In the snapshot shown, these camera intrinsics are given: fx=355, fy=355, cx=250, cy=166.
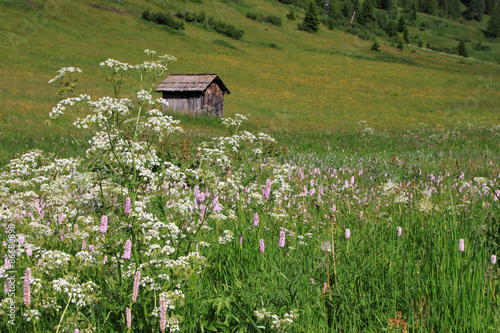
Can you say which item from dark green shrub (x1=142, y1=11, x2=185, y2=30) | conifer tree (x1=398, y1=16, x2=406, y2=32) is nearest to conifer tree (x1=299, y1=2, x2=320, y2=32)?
dark green shrub (x1=142, y1=11, x2=185, y2=30)

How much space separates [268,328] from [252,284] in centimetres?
60

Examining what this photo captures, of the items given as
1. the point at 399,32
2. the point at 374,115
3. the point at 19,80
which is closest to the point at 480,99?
the point at 374,115

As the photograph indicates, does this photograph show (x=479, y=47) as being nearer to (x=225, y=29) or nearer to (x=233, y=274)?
(x=225, y=29)

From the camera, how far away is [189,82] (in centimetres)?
3662

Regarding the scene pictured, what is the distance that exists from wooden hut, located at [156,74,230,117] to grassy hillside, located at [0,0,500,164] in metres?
2.88

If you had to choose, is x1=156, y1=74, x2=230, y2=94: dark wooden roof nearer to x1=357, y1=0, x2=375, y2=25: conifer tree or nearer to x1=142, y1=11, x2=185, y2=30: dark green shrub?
x1=142, y1=11, x2=185, y2=30: dark green shrub

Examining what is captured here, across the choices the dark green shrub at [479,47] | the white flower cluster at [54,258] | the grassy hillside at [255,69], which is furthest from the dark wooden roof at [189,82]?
the dark green shrub at [479,47]

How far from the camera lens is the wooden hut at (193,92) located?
35.9 metres

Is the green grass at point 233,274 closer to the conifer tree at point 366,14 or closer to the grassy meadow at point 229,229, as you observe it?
the grassy meadow at point 229,229

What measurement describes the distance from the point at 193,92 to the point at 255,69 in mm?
30801

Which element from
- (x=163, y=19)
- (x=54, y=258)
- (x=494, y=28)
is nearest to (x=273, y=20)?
(x=163, y=19)

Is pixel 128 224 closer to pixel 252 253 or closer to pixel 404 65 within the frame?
pixel 252 253

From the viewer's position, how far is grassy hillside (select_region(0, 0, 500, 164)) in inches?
1467

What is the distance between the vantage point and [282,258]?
2715 millimetres
